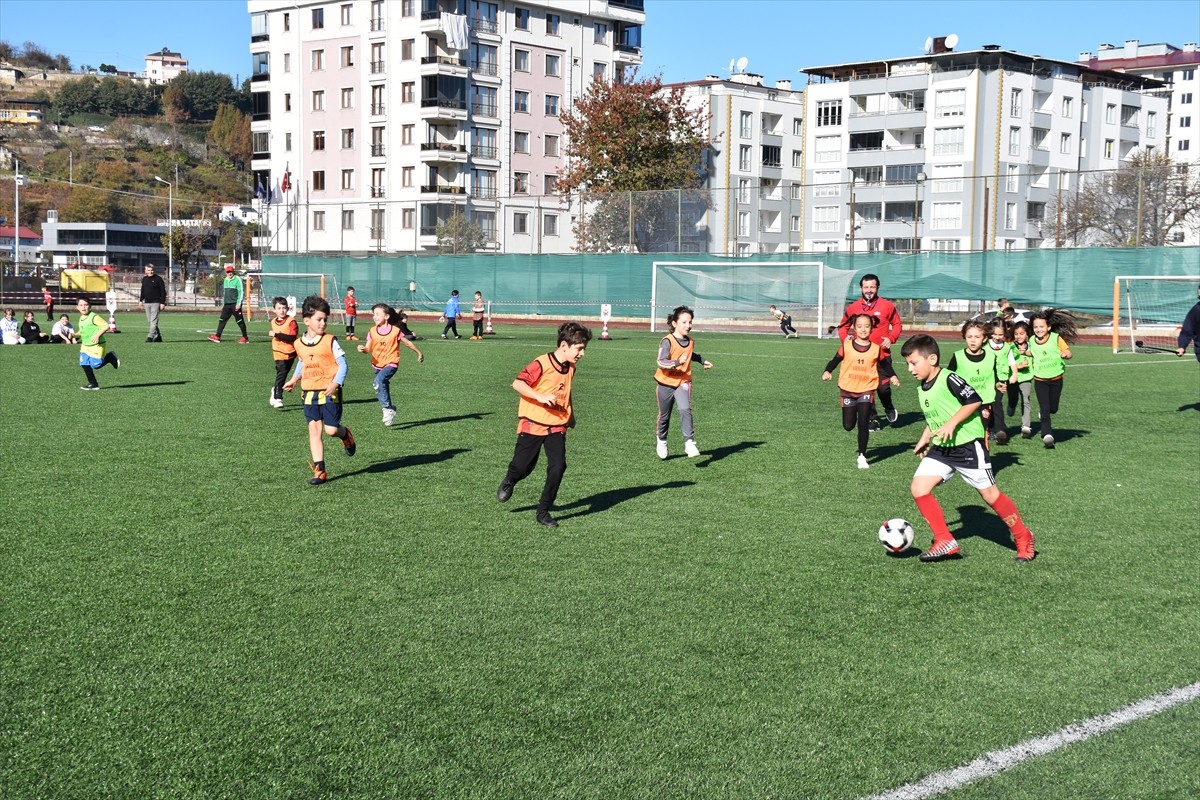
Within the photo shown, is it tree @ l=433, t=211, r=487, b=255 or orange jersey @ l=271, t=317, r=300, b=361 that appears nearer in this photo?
orange jersey @ l=271, t=317, r=300, b=361

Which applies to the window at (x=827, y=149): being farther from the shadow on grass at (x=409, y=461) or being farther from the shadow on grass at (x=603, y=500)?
the shadow on grass at (x=603, y=500)

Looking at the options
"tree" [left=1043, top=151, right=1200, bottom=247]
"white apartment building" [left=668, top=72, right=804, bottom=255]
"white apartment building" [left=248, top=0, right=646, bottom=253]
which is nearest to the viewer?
"tree" [left=1043, top=151, right=1200, bottom=247]

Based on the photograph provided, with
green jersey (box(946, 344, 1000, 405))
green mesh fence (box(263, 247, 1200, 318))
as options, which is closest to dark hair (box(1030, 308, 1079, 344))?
green jersey (box(946, 344, 1000, 405))

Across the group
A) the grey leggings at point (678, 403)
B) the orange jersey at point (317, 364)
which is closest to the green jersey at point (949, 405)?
the grey leggings at point (678, 403)

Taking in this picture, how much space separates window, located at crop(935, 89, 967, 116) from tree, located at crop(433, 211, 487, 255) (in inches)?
1601

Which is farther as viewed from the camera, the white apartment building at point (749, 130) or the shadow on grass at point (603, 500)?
the white apartment building at point (749, 130)

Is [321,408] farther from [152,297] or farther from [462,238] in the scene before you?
[462,238]

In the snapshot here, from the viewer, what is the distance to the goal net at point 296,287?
50594 millimetres

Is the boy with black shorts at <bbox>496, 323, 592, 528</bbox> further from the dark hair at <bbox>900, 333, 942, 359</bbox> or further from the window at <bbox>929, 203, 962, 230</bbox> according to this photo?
the window at <bbox>929, 203, 962, 230</bbox>

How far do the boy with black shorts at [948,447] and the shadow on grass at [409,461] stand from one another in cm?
578

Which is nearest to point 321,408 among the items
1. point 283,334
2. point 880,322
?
point 283,334

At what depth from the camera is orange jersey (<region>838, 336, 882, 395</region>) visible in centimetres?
1284

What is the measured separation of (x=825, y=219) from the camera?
5175cm

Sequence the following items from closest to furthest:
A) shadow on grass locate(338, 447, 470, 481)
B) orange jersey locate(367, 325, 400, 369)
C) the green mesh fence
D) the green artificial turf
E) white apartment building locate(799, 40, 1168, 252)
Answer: the green artificial turf
shadow on grass locate(338, 447, 470, 481)
orange jersey locate(367, 325, 400, 369)
the green mesh fence
white apartment building locate(799, 40, 1168, 252)
